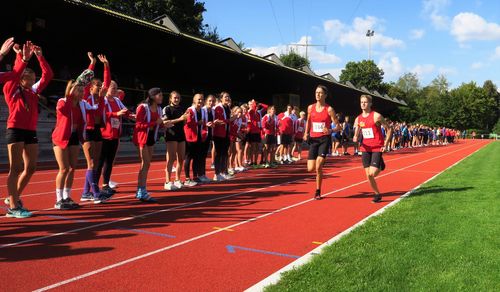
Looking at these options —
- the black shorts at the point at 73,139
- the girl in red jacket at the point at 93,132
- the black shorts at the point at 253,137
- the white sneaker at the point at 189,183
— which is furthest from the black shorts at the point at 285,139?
the black shorts at the point at 73,139

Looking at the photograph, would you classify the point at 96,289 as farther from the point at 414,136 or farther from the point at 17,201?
the point at 414,136

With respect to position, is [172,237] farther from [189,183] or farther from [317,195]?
[189,183]

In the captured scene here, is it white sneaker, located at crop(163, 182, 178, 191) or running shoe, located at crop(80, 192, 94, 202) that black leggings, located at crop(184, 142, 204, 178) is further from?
running shoe, located at crop(80, 192, 94, 202)

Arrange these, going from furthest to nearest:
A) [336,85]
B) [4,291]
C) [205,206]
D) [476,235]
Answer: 1. [336,85]
2. [205,206]
3. [476,235]
4. [4,291]

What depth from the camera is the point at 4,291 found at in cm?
343

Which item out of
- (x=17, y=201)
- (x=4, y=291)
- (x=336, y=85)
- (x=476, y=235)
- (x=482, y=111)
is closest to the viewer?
(x=4, y=291)

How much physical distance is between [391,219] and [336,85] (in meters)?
31.6

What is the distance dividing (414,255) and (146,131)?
188 inches

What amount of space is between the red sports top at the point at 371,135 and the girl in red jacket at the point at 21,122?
221 inches

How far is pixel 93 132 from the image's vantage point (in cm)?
719

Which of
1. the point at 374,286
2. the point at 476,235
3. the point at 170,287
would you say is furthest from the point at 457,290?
the point at 170,287

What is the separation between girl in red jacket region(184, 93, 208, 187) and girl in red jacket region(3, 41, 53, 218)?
3553 mm

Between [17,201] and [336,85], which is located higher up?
[336,85]

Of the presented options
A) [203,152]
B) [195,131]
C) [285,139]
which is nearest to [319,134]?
[195,131]
